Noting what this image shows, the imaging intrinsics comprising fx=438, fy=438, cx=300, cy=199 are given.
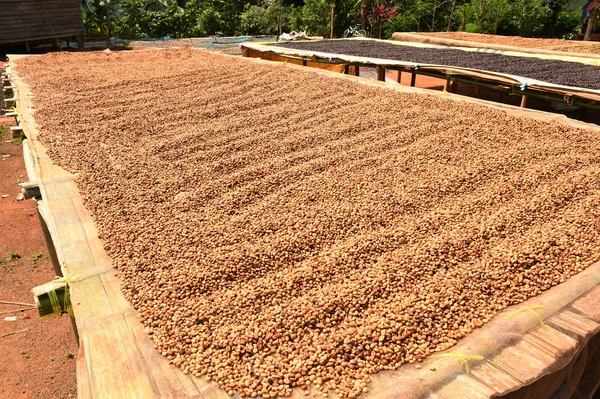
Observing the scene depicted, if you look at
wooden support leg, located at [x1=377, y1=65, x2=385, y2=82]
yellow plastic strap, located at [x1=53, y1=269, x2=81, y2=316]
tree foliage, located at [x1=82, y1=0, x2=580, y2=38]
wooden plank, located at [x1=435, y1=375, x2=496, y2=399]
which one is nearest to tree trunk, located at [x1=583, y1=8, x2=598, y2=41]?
tree foliage, located at [x1=82, y1=0, x2=580, y2=38]

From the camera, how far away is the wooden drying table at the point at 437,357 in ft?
5.14

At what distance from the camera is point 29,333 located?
3080 millimetres

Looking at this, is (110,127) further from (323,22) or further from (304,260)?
(323,22)

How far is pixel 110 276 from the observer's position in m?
2.17

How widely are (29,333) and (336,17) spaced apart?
13.3 metres

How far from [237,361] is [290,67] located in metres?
5.80

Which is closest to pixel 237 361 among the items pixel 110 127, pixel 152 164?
pixel 152 164

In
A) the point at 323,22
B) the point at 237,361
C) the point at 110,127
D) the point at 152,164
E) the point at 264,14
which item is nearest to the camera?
the point at 237,361

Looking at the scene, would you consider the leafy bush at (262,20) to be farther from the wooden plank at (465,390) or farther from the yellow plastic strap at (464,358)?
the wooden plank at (465,390)

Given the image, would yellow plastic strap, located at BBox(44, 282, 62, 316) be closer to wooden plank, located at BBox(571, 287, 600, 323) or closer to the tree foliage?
wooden plank, located at BBox(571, 287, 600, 323)

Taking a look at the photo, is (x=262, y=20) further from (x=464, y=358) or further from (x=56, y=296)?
(x=464, y=358)

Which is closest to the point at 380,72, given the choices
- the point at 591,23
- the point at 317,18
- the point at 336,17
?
the point at 591,23

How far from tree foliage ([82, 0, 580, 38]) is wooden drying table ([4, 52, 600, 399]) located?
1167 cm

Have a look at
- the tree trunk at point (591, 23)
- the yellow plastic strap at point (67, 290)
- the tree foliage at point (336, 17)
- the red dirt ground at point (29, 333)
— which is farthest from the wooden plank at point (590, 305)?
the tree foliage at point (336, 17)
